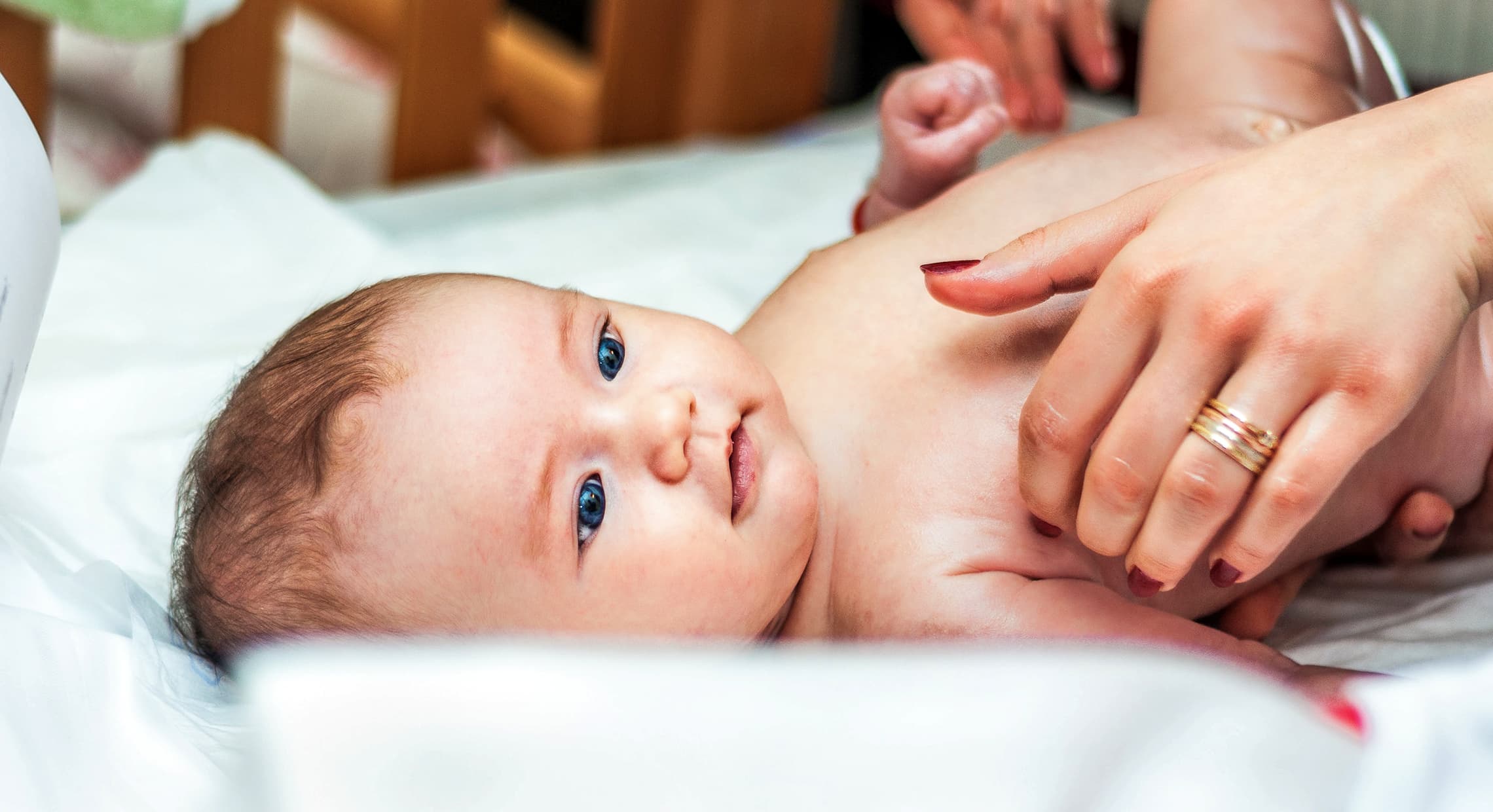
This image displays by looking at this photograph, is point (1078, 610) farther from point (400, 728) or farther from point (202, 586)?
point (202, 586)

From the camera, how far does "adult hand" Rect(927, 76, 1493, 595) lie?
0.60 m

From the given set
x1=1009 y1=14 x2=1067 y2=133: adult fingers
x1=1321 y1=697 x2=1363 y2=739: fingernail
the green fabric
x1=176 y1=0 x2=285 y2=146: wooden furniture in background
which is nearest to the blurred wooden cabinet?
x1=176 y1=0 x2=285 y2=146: wooden furniture in background

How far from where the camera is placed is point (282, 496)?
81cm

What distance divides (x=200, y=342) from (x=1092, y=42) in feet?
3.10

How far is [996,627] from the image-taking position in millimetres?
803

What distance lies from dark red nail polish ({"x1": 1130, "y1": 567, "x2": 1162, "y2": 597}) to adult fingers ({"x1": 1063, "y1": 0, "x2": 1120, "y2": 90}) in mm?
650

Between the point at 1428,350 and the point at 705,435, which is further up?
the point at 1428,350

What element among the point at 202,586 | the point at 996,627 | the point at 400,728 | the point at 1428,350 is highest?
the point at 1428,350

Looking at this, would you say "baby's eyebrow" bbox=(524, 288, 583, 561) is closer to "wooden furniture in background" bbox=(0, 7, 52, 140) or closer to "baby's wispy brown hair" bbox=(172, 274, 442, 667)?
"baby's wispy brown hair" bbox=(172, 274, 442, 667)

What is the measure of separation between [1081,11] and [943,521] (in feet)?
2.12

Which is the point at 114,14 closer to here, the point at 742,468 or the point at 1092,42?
the point at 742,468

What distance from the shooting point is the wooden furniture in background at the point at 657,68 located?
6.48 feet

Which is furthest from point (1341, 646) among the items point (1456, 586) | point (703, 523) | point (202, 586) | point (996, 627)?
point (202, 586)

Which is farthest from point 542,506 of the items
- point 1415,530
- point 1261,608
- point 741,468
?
point 1415,530
